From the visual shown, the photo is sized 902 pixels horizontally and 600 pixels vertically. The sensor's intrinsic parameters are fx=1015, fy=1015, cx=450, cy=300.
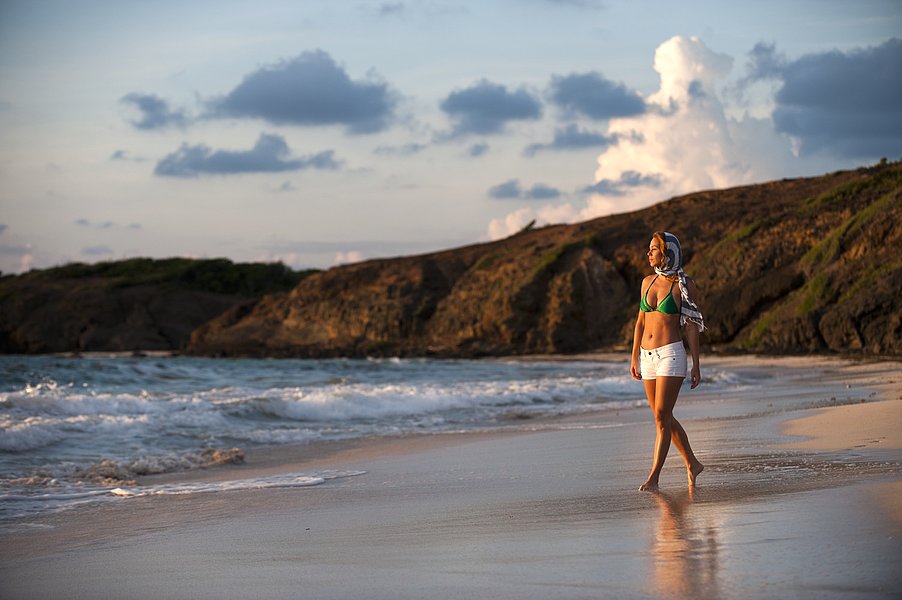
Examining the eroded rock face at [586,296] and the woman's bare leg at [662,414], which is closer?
the woman's bare leg at [662,414]

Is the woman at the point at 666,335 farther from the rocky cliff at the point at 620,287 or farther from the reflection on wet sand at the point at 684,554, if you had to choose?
the rocky cliff at the point at 620,287

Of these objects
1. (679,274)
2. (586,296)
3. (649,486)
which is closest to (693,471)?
(649,486)

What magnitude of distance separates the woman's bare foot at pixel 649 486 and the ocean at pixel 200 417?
303 cm

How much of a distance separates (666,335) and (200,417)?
9053 millimetres

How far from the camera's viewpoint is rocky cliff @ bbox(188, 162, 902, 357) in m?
28.7

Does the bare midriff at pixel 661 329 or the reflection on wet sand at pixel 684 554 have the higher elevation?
the bare midriff at pixel 661 329

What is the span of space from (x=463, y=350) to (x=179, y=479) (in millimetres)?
32350

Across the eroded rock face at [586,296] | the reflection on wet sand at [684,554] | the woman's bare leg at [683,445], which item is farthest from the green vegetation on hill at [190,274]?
the reflection on wet sand at [684,554]

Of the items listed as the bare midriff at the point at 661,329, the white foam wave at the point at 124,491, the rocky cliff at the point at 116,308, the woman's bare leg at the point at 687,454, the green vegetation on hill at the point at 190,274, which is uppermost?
the green vegetation on hill at the point at 190,274

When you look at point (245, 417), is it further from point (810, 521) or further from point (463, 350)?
point (463, 350)

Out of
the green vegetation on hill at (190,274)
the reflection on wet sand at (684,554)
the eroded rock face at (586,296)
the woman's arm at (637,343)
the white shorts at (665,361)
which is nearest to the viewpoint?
the reflection on wet sand at (684,554)

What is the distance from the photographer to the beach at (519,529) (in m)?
4.21

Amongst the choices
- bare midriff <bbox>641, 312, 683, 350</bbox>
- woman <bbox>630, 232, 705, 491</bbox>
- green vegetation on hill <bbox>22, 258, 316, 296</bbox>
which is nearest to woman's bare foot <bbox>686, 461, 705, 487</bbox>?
woman <bbox>630, 232, 705, 491</bbox>

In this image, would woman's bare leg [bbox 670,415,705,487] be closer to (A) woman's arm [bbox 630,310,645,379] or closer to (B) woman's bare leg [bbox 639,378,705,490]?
(B) woman's bare leg [bbox 639,378,705,490]
